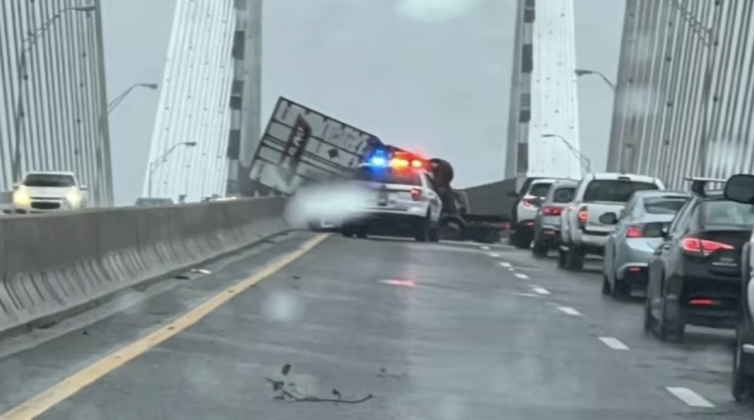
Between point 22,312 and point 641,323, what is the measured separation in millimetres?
6621

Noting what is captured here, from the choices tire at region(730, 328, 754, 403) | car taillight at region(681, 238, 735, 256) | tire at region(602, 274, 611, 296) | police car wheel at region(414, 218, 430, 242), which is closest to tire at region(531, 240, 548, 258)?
police car wheel at region(414, 218, 430, 242)

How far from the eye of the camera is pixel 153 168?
250ft

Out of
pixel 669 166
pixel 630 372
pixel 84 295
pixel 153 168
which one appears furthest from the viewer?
pixel 153 168

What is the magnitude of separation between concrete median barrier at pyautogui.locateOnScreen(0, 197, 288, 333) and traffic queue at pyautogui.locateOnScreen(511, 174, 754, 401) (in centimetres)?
534

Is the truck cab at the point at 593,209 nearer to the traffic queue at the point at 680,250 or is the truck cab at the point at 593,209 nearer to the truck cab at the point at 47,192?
the traffic queue at the point at 680,250

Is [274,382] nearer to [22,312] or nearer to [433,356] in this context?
[433,356]

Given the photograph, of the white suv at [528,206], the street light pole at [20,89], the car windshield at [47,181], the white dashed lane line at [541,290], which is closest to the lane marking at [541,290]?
the white dashed lane line at [541,290]

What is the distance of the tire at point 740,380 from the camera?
1145 centimetres

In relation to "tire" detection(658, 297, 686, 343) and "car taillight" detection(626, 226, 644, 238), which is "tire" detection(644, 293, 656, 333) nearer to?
"tire" detection(658, 297, 686, 343)

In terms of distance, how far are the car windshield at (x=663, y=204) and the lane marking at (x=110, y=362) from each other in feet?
16.2

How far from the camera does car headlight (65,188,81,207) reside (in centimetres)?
4662

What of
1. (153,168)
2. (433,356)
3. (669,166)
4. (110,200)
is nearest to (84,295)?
(433,356)

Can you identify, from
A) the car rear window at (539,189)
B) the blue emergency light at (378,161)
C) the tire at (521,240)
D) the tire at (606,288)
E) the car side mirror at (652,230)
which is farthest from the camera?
the tire at (521,240)

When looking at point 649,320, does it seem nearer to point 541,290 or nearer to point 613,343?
point 613,343
